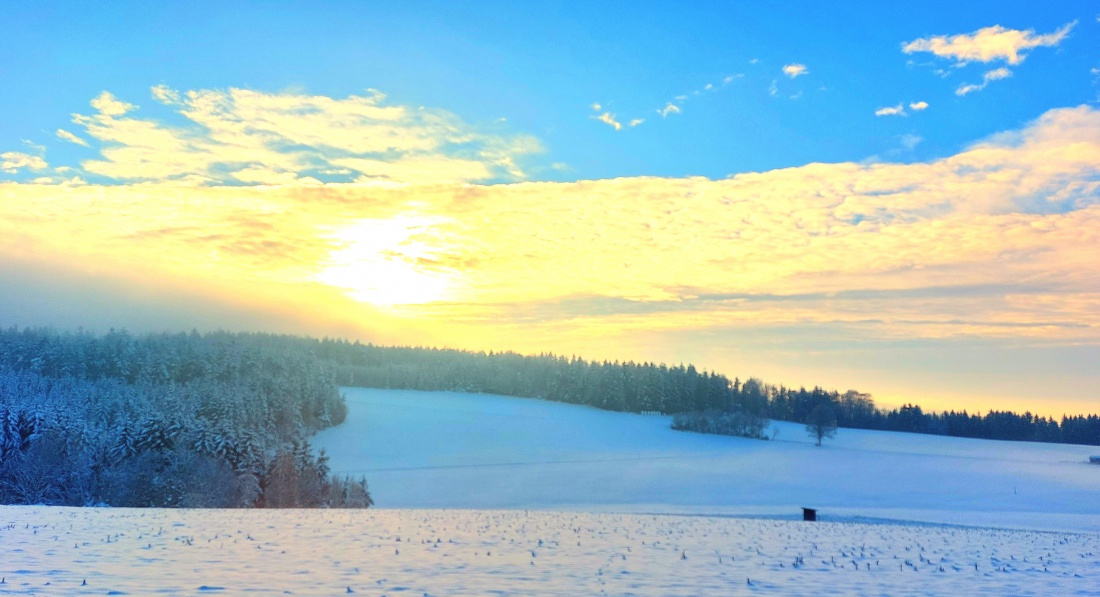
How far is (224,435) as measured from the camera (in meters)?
Result: 43.3

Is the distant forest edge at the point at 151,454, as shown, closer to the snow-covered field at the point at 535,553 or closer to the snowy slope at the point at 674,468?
the snowy slope at the point at 674,468

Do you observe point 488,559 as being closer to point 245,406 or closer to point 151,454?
point 151,454

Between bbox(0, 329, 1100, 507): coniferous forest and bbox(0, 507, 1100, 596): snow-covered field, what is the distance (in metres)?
21.8

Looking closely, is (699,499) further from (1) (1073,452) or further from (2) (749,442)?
(1) (1073,452)

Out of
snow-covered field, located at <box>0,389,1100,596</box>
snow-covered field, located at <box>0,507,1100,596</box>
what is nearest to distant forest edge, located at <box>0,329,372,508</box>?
snow-covered field, located at <box>0,389,1100,596</box>

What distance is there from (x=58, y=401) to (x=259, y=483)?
752 inches

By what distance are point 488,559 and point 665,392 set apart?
402ft

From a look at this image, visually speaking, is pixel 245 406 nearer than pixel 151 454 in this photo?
No

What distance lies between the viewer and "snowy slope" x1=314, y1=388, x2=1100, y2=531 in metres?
53.5

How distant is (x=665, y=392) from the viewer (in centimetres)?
13438

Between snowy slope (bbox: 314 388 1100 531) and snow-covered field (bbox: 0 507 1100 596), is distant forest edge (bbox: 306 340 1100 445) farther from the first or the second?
snow-covered field (bbox: 0 507 1100 596)

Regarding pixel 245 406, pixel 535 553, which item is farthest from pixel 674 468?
pixel 535 553

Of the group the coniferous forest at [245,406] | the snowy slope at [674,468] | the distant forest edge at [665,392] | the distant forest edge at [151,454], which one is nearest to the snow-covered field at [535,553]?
the snowy slope at [674,468]

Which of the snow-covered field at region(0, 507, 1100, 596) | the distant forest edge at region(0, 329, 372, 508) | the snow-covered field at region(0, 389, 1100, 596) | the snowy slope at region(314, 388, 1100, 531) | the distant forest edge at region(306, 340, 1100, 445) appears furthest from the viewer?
the distant forest edge at region(306, 340, 1100, 445)
